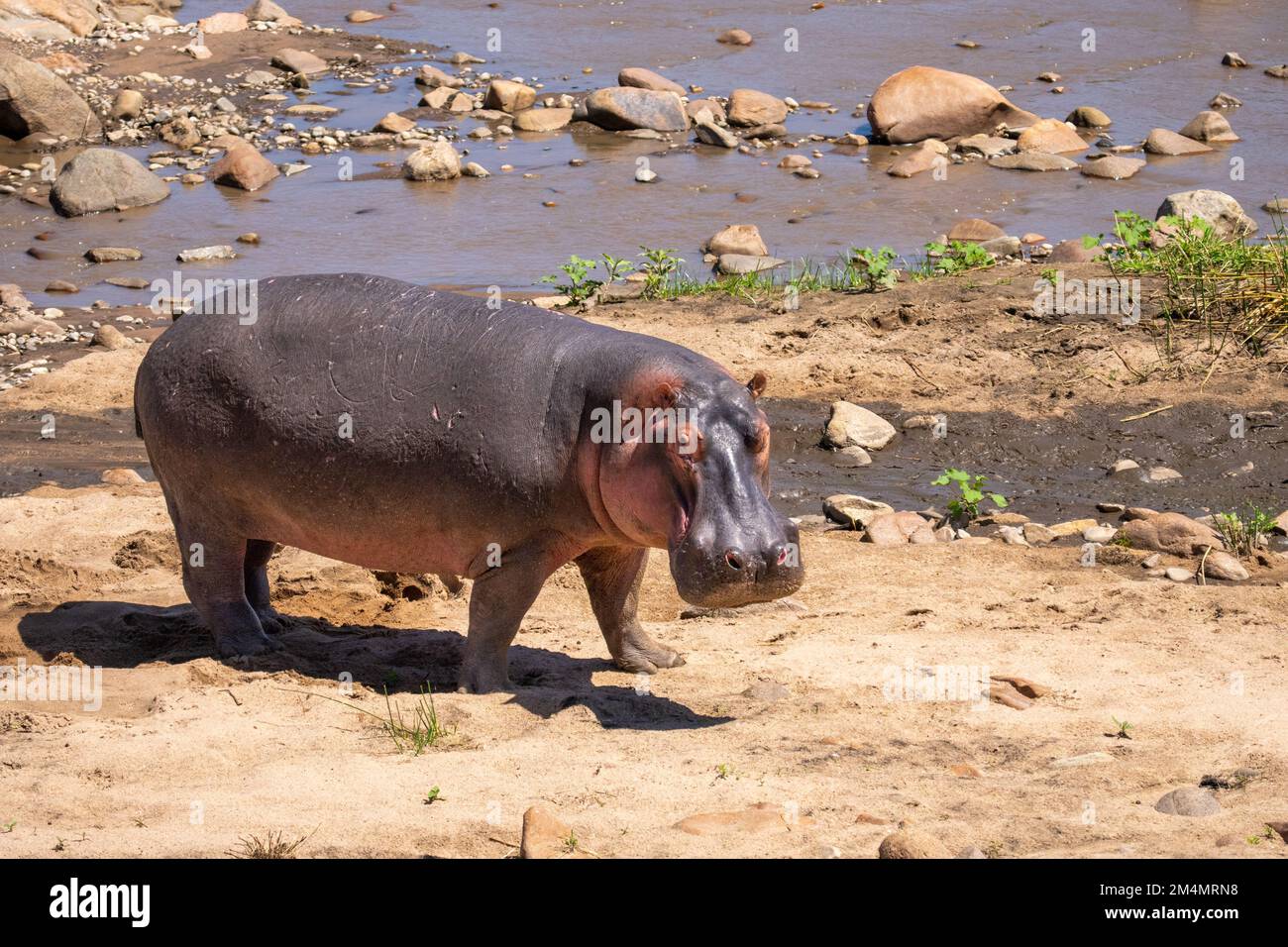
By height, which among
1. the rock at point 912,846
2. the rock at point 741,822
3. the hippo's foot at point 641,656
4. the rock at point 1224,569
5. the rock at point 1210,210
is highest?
the rock at point 912,846

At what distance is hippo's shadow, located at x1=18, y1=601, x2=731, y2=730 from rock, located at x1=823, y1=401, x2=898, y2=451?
3.71 metres

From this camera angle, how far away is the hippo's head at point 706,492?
5.87 meters

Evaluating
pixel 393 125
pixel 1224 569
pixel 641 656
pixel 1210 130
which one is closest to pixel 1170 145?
pixel 1210 130

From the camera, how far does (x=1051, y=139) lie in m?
19.5

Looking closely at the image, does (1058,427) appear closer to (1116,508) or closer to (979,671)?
(1116,508)

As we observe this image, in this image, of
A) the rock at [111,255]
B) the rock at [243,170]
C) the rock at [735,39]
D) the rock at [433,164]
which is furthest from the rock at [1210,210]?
the rock at [735,39]

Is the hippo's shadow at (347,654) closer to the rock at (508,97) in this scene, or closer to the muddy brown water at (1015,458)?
the muddy brown water at (1015,458)

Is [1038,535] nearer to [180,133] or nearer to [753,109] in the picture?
[753,109]

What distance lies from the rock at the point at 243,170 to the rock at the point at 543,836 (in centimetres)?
1449

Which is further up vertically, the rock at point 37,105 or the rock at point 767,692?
the rock at point 767,692

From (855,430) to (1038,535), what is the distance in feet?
5.83

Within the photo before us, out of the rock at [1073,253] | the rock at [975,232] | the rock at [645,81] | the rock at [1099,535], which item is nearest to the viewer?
the rock at [1099,535]
